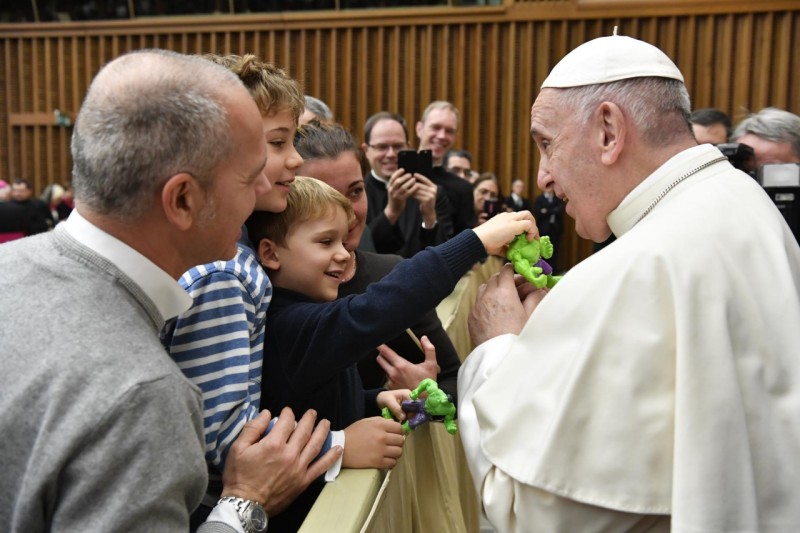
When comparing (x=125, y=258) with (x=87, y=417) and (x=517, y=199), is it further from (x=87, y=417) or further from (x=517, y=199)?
(x=517, y=199)

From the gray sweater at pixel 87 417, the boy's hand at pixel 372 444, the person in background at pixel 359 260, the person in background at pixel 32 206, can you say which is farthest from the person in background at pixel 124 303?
the person in background at pixel 32 206

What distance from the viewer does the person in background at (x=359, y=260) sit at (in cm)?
228

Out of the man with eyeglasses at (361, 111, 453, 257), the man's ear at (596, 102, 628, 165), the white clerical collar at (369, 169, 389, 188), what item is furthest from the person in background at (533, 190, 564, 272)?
the man's ear at (596, 102, 628, 165)

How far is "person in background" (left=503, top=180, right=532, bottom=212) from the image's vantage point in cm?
901

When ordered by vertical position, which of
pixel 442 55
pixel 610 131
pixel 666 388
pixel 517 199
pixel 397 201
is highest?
pixel 442 55

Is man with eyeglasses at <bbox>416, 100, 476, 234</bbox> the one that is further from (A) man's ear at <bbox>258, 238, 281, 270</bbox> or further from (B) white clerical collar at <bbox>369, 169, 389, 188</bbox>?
(A) man's ear at <bbox>258, 238, 281, 270</bbox>

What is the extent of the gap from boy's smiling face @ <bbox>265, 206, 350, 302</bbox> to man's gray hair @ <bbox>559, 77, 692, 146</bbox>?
0.60 m

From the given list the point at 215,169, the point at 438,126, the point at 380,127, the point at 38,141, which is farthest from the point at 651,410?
the point at 38,141

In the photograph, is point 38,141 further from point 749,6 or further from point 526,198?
point 749,6

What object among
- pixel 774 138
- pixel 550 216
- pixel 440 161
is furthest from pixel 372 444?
pixel 550 216

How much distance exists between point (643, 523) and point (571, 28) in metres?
9.03

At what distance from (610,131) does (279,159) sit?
71 cm

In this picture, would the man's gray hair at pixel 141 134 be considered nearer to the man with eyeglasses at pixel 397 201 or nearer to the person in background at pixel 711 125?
the man with eyeglasses at pixel 397 201

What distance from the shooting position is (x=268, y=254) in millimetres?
1826
